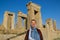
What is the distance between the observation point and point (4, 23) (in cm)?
1998

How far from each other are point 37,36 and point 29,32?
269 millimetres

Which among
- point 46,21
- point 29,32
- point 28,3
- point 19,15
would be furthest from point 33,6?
point 29,32

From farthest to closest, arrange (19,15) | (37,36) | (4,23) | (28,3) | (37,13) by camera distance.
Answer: (19,15)
(4,23)
(37,13)
(28,3)
(37,36)

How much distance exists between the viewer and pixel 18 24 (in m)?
21.2

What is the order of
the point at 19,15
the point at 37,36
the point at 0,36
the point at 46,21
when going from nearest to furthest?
the point at 37,36 → the point at 0,36 → the point at 19,15 → the point at 46,21

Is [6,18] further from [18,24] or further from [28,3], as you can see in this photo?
[28,3]

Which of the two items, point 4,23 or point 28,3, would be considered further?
point 4,23

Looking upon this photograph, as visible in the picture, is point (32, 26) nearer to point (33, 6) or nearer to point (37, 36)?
point (37, 36)

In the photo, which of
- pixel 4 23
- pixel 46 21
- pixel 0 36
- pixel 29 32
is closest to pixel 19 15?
pixel 4 23

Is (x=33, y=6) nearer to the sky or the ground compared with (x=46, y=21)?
nearer to the sky

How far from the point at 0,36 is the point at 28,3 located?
9.63 metres

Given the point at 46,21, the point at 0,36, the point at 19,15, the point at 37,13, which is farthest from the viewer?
the point at 46,21

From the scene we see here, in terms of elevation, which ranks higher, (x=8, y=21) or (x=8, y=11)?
(x=8, y=11)

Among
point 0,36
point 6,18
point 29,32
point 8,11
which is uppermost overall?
point 8,11
